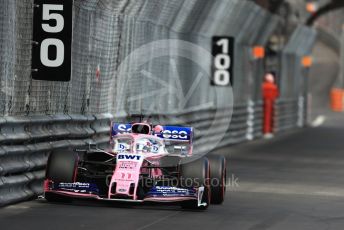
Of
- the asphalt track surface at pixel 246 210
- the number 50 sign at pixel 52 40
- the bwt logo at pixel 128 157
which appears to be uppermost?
the number 50 sign at pixel 52 40

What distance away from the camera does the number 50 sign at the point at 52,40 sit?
45.2 feet

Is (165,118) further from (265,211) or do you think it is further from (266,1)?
(266,1)

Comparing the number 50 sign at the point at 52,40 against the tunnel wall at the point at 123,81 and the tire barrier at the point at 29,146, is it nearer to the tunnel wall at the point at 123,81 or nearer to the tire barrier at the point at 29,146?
the tunnel wall at the point at 123,81

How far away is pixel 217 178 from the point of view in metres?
14.0

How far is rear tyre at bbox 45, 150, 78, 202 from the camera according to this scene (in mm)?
13242

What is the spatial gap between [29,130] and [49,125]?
81 cm

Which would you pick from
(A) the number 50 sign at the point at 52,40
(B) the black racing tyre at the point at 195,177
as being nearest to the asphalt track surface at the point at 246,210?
(B) the black racing tyre at the point at 195,177

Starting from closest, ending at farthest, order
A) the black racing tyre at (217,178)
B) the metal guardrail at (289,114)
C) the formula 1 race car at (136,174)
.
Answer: the formula 1 race car at (136,174)
the black racing tyre at (217,178)
the metal guardrail at (289,114)

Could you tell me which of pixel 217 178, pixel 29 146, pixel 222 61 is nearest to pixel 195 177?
pixel 217 178

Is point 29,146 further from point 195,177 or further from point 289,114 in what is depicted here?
point 289,114

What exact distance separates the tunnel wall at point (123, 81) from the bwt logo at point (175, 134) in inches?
53.2

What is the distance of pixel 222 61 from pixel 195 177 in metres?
11.4

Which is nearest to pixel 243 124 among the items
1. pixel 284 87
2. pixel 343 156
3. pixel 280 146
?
pixel 280 146

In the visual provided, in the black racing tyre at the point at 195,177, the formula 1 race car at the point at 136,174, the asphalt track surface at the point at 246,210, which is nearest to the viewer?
the asphalt track surface at the point at 246,210
